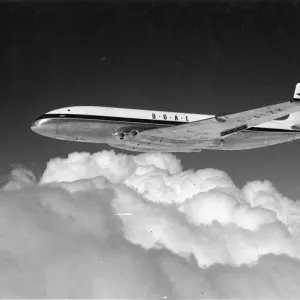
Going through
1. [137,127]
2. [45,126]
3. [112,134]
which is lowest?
[112,134]

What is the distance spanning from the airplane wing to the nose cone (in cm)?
1126

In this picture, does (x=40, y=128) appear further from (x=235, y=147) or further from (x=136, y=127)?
(x=235, y=147)

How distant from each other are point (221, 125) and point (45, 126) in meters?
22.4

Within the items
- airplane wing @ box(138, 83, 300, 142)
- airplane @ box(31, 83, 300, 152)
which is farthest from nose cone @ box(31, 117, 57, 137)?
airplane wing @ box(138, 83, 300, 142)

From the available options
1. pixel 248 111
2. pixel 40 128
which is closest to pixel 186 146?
pixel 248 111

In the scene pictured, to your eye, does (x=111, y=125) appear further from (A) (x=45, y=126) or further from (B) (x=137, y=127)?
(A) (x=45, y=126)

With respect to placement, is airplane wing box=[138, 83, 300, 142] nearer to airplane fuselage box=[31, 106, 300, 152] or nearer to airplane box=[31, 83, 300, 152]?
airplane box=[31, 83, 300, 152]

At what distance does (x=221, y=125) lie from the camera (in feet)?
144

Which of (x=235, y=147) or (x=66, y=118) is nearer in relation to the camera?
(x=66, y=118)


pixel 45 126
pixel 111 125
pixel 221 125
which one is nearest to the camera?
pixel 221 125

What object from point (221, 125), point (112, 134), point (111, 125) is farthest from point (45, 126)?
point (221, 125)

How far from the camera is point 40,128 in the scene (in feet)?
151

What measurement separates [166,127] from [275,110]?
13.4 metres

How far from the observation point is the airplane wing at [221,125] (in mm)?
38969
